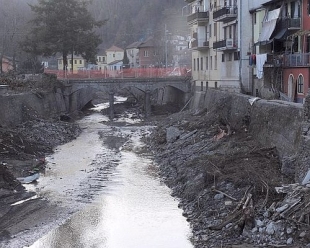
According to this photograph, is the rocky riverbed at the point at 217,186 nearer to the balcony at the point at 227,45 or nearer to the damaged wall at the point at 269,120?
the damaged wall at the point at 269,120

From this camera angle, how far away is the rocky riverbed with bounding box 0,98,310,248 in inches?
662

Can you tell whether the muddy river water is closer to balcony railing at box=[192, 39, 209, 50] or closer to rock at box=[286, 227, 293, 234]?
rock at box=[286, 227, 293, 234]

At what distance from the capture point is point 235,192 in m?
20.8

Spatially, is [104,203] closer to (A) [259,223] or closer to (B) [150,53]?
(A) [259,223]

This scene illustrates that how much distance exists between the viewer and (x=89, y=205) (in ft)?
76.0

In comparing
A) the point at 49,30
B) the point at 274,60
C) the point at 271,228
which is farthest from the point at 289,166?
the point at 49,30

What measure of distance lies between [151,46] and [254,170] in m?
78.9

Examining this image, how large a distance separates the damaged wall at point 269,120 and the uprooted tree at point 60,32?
976 inches

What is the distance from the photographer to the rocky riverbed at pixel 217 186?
16812mm

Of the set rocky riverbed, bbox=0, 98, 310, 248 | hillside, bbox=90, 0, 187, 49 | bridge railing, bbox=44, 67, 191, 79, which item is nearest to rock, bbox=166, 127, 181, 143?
rocky riverbed, bbox=0, 98, 310, 248

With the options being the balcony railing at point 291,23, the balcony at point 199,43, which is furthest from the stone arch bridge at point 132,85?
the balcony railing at point 291,23

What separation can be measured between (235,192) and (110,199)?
6.23m

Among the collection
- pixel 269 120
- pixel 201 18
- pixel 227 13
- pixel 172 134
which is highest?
pixel 201 18

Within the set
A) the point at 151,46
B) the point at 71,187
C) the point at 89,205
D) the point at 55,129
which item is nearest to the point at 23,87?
the point at 55,129
